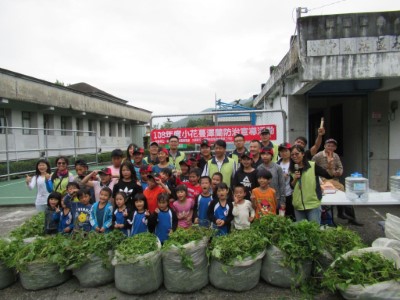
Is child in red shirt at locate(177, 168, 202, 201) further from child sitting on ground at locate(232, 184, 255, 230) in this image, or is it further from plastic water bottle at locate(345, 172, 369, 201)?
plastic water bottle at locate(345, 172, 369, 201)

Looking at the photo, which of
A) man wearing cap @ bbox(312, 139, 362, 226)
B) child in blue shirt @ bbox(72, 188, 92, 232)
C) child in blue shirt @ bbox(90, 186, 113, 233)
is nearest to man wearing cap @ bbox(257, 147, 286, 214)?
man wearing cap @ bbox(312, 139, 362, 226)

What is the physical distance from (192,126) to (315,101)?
209 inches

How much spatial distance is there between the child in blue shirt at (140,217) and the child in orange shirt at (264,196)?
1.37 m

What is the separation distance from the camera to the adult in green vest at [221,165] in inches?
174

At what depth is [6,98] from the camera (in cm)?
1259

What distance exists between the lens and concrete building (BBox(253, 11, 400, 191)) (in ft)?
18.8

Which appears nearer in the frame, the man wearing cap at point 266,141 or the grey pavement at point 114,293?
the grey pavement at point 114,293

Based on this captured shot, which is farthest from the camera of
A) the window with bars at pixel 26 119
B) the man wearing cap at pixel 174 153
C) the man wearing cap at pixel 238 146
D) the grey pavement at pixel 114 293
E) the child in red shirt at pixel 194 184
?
the window with bars at pixel 26 119

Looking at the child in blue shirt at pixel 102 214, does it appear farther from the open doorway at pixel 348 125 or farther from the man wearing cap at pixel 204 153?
the open doorway at pixel 348 125

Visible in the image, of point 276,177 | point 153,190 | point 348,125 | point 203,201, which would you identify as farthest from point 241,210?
point 348,125

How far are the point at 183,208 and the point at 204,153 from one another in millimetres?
1271

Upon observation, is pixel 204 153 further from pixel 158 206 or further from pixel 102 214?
pixel 102 214

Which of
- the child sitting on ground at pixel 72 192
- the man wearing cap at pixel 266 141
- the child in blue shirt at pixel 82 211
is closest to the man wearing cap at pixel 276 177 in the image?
the man wearing cap at pixel 266 141

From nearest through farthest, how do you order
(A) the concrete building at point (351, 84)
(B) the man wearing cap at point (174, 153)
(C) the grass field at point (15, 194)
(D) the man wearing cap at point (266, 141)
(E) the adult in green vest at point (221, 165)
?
(E) the adult in green vest at point (221, 165)
(D) the man wearing cap at point (266, 141)
(B) the man wearing cap at point (174, 153)
(A) the concrete building at point (351, 84)
(C) the grass field at point (15, 194)
